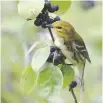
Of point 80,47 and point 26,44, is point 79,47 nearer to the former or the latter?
point 80,47

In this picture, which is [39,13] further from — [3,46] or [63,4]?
[3,46]

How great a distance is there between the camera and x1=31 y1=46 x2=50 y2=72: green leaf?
408 millimetres

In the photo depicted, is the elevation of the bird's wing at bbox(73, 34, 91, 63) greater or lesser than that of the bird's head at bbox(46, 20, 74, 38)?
lesser

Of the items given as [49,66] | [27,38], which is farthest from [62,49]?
[27,38]

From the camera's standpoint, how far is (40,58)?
1.35 feet

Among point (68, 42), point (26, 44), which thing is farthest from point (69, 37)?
point (26, 44)

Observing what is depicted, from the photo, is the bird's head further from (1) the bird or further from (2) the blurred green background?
(2) the blurred green background

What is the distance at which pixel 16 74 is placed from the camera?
0.52 meters

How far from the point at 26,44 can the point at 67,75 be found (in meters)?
0.13

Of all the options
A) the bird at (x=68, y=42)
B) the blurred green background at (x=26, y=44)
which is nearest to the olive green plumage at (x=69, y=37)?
the bird at (x=68, y=42)

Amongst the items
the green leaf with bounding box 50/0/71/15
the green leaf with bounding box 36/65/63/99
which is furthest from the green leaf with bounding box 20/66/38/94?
the green leaf with bounding box 50/0/71/15

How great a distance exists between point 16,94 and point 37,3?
214 mm

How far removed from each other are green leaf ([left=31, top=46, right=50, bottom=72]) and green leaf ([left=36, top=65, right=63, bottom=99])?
1cm

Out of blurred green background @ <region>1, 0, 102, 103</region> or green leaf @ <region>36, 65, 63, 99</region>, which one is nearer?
green leaf @ <region>36, 65, 63, 99</region>
